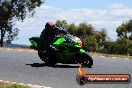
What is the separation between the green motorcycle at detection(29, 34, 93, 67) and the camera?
1483cm

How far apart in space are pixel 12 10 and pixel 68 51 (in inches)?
1629

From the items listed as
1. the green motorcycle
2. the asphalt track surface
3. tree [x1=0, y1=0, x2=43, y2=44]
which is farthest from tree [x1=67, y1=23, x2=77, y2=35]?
the green motorcycle

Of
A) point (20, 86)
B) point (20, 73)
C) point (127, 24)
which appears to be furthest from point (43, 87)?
point (127, 24)

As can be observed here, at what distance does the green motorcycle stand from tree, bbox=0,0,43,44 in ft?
126

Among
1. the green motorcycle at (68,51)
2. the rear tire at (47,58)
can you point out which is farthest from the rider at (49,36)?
the rear tire at (47,58)

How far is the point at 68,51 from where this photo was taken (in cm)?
1526

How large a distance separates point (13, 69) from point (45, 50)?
5.06ft

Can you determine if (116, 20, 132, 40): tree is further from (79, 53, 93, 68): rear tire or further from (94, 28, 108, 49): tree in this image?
(79, 53, 93, 68): rear tire

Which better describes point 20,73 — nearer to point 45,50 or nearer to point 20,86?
point 45,50

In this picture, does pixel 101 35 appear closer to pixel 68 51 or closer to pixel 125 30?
pixel 125 30

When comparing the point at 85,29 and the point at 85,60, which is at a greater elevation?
the point at 85,60

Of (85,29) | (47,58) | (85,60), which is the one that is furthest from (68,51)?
(85,29)

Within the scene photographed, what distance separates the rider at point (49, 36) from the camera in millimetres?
14648

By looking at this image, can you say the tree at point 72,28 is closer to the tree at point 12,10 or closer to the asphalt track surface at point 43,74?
the tree at point 12,10
